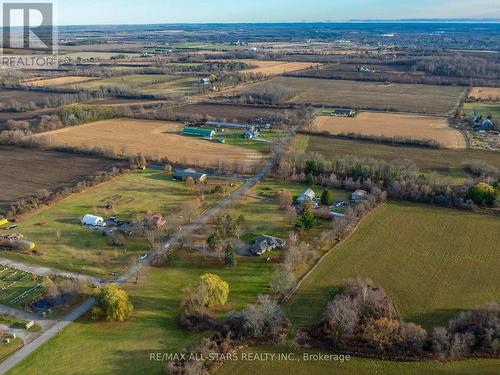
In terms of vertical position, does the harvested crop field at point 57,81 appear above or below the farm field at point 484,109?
above

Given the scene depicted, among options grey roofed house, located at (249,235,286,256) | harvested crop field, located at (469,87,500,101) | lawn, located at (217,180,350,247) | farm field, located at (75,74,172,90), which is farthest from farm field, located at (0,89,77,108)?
harvested crop field, located at (469,87,500,101)

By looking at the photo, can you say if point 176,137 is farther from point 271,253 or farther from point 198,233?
point 271,253

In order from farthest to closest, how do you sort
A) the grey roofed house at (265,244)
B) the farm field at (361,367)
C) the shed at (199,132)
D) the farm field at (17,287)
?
the shed at (199,132) < the grey roofed house at (265,244) < the farm field at (17,287) < the farm field at (361,367)

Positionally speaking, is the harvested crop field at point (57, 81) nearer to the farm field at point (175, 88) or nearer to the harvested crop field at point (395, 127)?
the farm field at point (175, 88)

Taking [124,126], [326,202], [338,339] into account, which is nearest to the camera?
[338,339]

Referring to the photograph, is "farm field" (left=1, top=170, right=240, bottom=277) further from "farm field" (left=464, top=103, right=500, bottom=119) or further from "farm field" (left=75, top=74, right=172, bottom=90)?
"farm field" (left=75, top=74, right=172, bottom=90)

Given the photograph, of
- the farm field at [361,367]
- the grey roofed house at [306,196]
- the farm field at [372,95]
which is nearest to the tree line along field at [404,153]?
the grey roofed house at [306,196]

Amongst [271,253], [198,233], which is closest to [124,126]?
[198,233]

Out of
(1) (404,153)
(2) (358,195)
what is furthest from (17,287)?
(1) (404,153)
